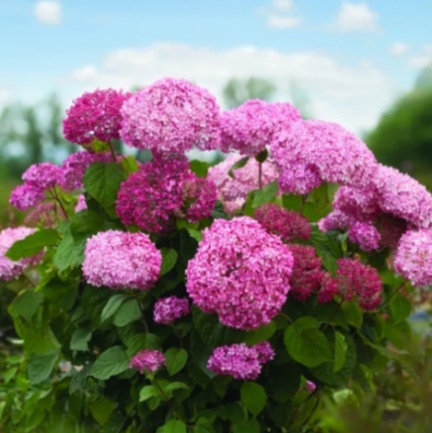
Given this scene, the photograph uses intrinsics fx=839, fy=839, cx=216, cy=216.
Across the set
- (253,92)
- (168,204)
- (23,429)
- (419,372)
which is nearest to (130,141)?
(168,204)

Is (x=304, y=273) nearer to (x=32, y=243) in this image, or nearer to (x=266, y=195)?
(x=266, y=195)

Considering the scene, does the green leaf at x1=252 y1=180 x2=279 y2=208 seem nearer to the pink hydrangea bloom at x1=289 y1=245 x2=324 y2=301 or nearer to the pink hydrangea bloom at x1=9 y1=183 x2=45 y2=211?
the pink hydrangea bloom at x1=289 y1=245 x2=324 y2=301

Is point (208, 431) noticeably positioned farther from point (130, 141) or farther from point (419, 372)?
point (419, 372)

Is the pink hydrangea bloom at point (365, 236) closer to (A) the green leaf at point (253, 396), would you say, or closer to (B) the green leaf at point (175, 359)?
(A) the green leaf at point (253, 396)

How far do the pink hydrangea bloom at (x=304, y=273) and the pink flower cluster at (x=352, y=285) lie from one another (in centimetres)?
5

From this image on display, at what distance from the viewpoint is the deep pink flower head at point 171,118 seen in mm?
3166

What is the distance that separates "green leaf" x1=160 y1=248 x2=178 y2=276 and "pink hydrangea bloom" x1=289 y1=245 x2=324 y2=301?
1.49ft

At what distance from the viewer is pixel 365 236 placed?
346cm

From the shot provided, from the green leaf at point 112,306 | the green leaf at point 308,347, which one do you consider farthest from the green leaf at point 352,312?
the green leaf at point 112,306

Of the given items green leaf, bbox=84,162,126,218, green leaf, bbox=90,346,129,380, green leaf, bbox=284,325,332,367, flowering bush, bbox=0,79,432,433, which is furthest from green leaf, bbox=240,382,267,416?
green leaf, bbox=84,162,126,218

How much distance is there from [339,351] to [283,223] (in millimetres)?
526

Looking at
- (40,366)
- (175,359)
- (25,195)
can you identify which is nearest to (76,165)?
(25,195)

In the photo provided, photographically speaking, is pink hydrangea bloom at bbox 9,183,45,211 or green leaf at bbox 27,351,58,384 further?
green leaf at bbox 27,351,58,384

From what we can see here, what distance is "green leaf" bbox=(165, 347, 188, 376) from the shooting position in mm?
3150
